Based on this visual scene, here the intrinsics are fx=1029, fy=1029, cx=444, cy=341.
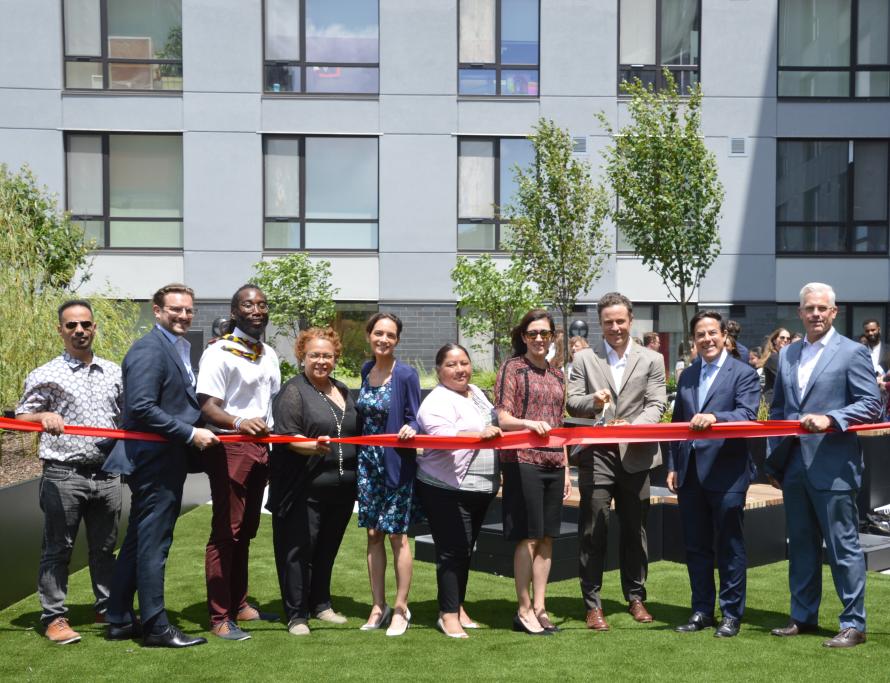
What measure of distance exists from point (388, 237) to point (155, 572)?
17.7m

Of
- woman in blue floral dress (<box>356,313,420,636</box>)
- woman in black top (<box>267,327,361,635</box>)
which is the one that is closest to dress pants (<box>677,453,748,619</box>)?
woman in blue floral dress (<box>356,313,420,636</box>)


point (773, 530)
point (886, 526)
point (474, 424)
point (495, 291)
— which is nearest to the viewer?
point (474, 424)

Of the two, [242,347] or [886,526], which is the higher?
[242,347]

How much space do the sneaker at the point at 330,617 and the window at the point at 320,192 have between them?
17.1 metres

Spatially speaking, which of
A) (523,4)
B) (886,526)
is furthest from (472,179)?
(886,526)

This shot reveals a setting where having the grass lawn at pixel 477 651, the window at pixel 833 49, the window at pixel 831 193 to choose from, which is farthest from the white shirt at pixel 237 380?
the window at pixel 833 49

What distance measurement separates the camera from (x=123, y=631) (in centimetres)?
660

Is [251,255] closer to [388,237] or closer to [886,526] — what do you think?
[388,237]

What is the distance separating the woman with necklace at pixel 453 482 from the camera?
262 inches

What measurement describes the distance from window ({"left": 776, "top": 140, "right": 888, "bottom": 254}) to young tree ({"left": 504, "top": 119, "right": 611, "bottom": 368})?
19.3 ft

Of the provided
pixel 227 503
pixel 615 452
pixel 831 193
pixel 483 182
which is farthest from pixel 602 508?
pixel 831 193

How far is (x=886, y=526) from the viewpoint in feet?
32.4

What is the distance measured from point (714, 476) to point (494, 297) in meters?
13.7

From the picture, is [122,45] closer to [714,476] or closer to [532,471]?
[532,471]
